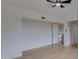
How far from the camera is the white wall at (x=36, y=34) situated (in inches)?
292

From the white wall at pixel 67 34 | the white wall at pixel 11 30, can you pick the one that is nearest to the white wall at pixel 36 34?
the white wall at pixel 67 34

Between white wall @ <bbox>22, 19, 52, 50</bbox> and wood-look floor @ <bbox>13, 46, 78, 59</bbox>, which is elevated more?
white wall @ <bbox>22, 19, 52, 50</bbox>

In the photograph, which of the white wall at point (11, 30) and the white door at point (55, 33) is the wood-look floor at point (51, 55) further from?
the white door at point (55, 33)

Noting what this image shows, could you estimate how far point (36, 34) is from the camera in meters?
8.32

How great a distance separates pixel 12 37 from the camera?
5.32m

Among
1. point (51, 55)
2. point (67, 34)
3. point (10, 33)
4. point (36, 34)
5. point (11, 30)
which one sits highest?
point (11, 30)

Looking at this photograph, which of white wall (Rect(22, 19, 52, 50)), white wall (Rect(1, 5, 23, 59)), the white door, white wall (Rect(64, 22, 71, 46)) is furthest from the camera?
the white door

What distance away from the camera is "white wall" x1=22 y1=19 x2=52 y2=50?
7.42m

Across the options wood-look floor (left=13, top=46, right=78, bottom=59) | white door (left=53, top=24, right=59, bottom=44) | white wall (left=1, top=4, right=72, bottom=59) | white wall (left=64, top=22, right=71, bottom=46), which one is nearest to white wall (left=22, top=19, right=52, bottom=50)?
white door (left=53, top=24, right=59, bottom=44)

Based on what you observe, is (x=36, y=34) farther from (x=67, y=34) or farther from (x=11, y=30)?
(x=11, y=30)

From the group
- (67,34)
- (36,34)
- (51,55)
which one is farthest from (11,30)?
(67,34)

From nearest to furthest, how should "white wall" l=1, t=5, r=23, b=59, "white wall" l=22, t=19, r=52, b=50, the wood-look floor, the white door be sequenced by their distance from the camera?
1. "white wall" l=1, t=5, r=23, b=59
2. the wood-look floor
3. "white wall" l=22, t=19, r=52, b=50
4. the white door

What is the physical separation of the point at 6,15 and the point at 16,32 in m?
1.02

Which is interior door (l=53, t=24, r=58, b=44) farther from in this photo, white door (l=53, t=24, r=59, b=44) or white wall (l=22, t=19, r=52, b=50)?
white wall (l=22, t=19, r=52, b=50)
